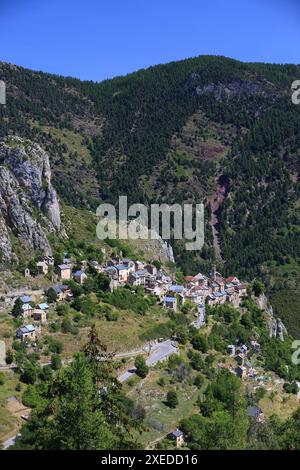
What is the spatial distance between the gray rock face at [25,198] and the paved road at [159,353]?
1385 centimetres

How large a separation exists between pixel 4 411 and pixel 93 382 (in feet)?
51.8

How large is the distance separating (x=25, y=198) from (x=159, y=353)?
20009 mm

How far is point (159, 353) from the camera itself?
161 feet

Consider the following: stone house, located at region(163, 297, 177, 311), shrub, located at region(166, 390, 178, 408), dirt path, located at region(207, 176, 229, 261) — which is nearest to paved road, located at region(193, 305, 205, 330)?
stone house, located at region(163, 297, 177, 311)

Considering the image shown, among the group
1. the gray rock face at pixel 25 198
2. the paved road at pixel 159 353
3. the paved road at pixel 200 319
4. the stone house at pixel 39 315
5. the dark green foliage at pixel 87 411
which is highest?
the gray rock face at pixel 25 198

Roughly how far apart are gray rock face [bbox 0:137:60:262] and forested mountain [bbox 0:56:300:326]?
48.9 meters

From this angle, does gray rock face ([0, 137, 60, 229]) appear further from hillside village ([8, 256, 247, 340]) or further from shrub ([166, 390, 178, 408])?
shrub ([166, 390, 178, 408])

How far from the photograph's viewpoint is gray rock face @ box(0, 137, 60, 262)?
56.3m

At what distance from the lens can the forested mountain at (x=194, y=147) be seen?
130 meters

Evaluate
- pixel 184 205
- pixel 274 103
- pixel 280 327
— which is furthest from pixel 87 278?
pixel 274 103

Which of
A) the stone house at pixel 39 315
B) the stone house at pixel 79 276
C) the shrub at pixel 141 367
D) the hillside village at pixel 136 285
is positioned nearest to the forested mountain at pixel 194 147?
the hillside village at pixel 136 285

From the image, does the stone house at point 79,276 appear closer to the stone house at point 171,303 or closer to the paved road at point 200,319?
the stone house at point 171,303

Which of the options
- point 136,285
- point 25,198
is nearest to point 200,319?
point 136,285
